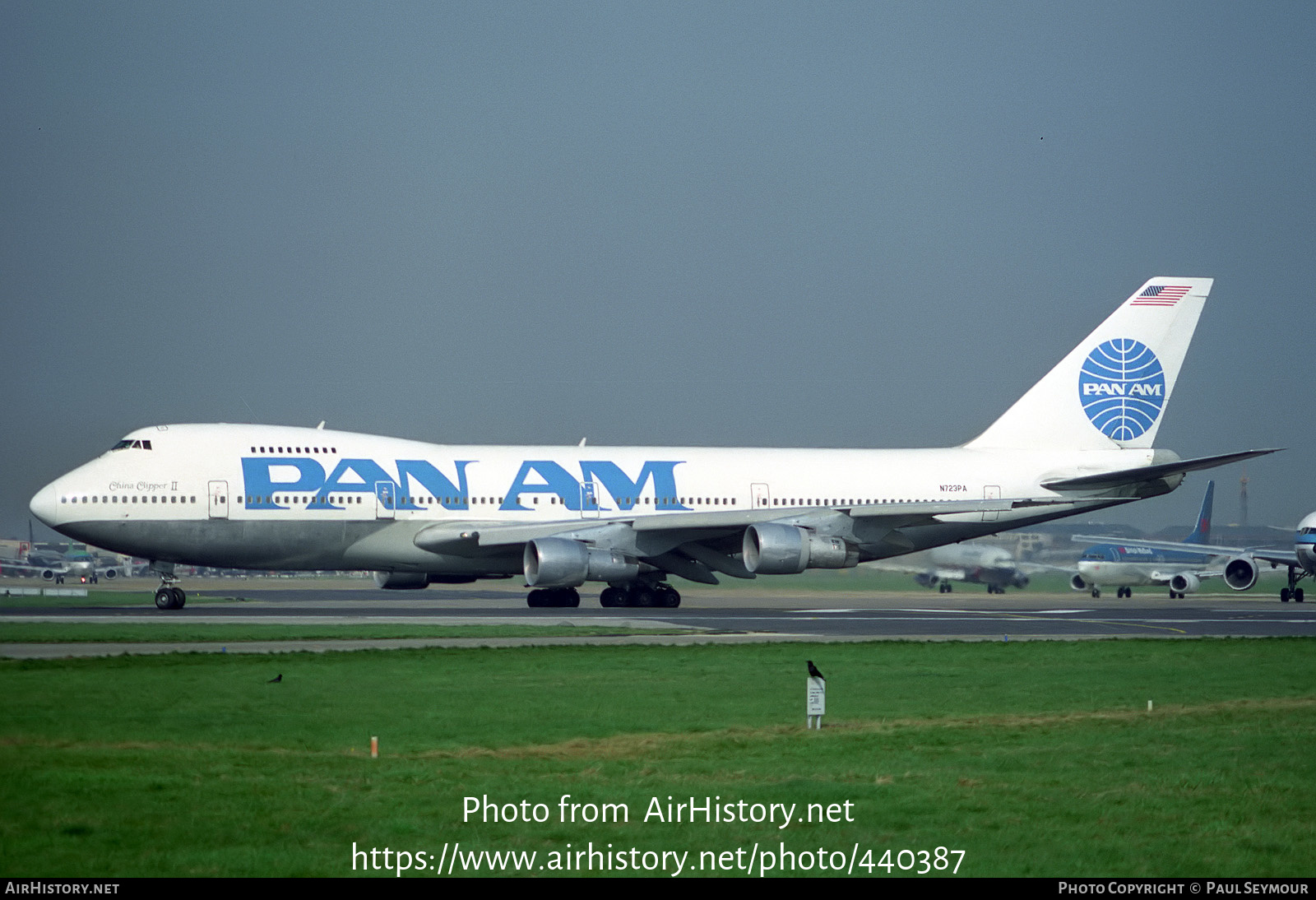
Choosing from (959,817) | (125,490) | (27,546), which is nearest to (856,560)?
(125,490)

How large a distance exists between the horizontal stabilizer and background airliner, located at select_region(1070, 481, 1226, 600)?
15244mm

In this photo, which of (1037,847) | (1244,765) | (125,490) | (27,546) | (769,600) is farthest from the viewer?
(27,546)

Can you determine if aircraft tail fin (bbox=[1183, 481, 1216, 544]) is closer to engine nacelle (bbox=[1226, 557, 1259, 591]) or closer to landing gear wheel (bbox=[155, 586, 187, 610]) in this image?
engine nacelle (bbox=[1226, 557, 1259, 591])

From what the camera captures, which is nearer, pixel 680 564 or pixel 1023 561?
pixel 680 564

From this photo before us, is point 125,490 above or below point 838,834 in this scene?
above

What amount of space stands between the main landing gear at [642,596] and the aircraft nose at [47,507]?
577 inches

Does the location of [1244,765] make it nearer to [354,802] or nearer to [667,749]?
[667,749]

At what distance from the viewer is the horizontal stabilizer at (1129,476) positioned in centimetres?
3975

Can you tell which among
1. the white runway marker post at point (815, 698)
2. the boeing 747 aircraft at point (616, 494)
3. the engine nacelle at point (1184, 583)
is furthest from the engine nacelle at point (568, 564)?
the engine nacelle at point (1184, 583)

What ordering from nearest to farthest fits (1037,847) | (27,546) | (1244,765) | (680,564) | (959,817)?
(1037,847), (959,817), (1244,765), (680,564), (27,546)

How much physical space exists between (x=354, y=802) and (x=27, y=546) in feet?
351

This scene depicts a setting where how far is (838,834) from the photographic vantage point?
10.2 metres

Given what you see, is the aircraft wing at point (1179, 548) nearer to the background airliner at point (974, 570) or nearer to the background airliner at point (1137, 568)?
the background airliner at point (1137, 568)

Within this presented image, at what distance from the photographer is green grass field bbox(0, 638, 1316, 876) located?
32.1 feet
